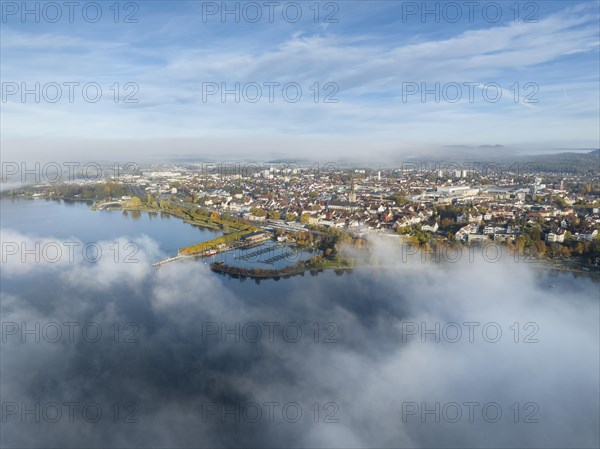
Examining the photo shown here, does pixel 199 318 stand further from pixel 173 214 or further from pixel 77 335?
pixel 173 214

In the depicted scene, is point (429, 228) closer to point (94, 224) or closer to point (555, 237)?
point (555, 237)

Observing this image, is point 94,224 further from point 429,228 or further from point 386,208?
point 429,228

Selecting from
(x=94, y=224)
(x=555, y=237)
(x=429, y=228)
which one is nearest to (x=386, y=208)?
(x=429, y=228)

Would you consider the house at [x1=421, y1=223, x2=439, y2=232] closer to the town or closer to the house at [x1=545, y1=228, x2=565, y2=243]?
the town

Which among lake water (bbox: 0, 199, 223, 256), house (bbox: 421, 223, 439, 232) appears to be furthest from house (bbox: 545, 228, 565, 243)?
lake water (bbox: 0, 199, 223, 256)

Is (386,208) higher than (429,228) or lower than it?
higher

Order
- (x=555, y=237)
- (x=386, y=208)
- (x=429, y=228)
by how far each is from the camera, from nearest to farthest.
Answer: (x=555, y=237)
(x=429, y=228)
(x=386, y=208)

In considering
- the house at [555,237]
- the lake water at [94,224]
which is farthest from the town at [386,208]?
the lake water at [94,224]

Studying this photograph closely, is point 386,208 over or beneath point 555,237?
over

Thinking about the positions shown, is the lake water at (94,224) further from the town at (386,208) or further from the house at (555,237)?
the house at (555,237)

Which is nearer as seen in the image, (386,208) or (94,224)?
(94,224)

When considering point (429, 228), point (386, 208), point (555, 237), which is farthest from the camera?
point (386, 208)

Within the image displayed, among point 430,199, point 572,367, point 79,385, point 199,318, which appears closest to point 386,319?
point 572,367
